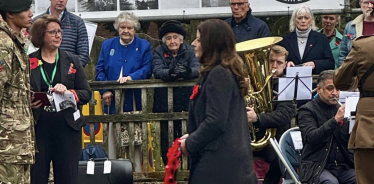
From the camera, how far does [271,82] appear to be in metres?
10.7

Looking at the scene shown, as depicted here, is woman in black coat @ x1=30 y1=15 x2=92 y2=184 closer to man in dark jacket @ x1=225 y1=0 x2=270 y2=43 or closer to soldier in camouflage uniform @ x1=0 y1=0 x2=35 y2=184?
soldier in camouflage uniform @ x1=0 y1=0 x2=35 y2=184

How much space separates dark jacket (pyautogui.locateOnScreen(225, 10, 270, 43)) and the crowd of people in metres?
0.01

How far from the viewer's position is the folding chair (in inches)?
377

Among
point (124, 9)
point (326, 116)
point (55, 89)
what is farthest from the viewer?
point (124, 9)

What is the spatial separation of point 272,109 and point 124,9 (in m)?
3.08

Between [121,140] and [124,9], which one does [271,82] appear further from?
[124,9]

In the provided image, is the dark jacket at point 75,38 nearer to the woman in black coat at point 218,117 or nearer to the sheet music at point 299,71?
the sheet music at point 299,71

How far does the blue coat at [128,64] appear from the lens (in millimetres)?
11344

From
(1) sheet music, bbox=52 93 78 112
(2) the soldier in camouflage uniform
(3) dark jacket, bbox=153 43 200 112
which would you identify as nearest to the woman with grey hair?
(3) dark jacket, bbox=153 43 200 112

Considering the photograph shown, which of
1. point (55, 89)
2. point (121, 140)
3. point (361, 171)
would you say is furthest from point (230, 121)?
point (121, 140)

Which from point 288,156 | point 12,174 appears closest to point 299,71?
point 288,156

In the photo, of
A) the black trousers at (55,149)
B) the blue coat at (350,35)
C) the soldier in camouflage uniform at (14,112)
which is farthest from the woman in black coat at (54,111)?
the blue coat at (350,35)

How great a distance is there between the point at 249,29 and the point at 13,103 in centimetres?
477

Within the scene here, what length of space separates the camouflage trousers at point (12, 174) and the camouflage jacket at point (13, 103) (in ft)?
0.16
